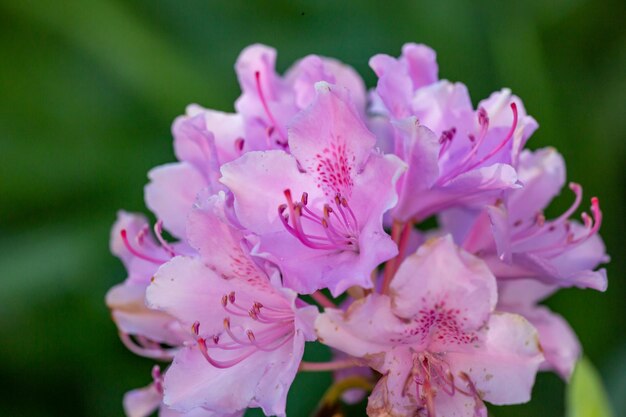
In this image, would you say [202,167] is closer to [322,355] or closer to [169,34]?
[322,355]

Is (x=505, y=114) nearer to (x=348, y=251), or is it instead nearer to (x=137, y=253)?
(x=348, y=251)

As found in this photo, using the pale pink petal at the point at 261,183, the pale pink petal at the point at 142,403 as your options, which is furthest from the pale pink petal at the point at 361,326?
the pale pink petal at the point at 142,403

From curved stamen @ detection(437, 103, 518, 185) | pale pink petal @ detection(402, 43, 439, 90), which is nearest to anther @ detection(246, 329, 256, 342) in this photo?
curved stamen @ detection(437, 103, 518, 185)

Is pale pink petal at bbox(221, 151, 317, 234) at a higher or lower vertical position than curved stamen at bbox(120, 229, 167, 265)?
higher

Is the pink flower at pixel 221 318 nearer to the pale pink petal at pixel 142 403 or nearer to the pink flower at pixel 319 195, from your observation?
the pink flower at pixel 319 195

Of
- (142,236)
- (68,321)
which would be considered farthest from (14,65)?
(142,236)

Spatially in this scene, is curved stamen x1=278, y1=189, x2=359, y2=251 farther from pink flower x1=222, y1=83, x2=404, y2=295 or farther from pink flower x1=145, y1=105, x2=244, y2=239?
pink flower x1=145, y1=105, x2=244, y2=239

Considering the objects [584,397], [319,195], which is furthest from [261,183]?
[584,397]
